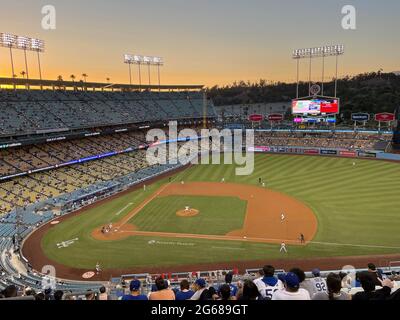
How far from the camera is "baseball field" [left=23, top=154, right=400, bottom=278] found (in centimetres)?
2389

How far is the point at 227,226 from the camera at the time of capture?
1157 inches

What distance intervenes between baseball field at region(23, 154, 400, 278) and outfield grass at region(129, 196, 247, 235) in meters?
0.09

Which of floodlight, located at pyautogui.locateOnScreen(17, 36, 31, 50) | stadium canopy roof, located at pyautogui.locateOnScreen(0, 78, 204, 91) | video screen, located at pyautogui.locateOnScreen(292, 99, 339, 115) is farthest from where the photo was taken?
video screen, located at pyautogui.locateOnScreen(292, 99, 339, 115)

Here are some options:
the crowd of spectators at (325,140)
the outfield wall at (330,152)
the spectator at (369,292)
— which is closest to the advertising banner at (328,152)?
the outfield wall at (330,152)

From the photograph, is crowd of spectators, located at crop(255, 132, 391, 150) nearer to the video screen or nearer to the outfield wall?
the outfield wall

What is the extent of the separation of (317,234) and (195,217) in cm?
1132

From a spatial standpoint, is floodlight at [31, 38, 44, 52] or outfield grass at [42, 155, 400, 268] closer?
outfield grass at [42, 155, 400, 268]

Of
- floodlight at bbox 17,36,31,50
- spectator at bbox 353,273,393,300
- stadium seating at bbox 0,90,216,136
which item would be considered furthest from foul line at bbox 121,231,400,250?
floodlight at bbox 17,36,31,50

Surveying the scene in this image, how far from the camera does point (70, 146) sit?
51781 mm

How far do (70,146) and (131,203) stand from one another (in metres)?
20.3

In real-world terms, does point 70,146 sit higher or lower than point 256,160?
higher

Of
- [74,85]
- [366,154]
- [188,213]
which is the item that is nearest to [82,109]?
[74,85]
